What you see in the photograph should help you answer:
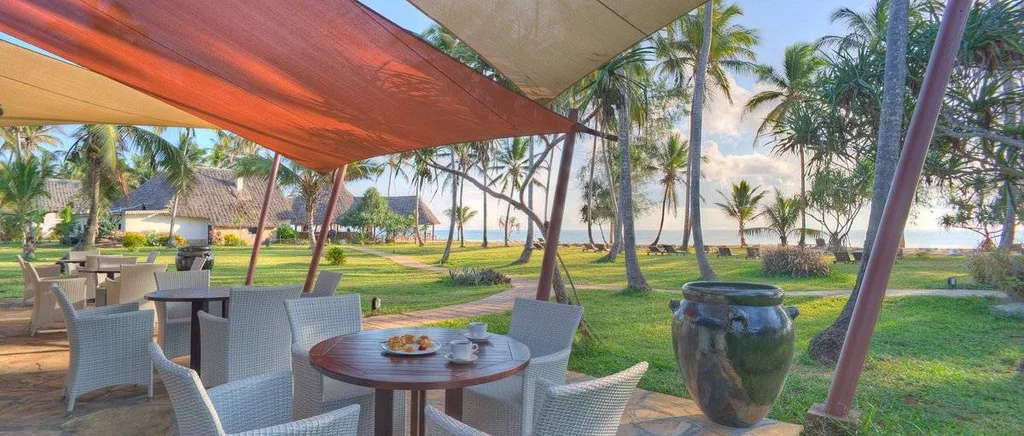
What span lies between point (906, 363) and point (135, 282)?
7.40m

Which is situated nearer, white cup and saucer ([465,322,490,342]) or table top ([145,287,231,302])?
white cup and saucer ([465,322,490,342])

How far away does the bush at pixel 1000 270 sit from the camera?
26.2 ft

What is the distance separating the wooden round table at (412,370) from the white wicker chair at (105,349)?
166cm

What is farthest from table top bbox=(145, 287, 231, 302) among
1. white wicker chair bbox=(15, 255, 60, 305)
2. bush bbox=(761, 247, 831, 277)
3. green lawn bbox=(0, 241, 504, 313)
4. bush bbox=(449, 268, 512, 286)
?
bush bbox=(761, 247, 831, 277)

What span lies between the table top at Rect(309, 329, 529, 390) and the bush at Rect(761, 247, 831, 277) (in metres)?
11.9

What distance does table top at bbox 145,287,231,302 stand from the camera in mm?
3660

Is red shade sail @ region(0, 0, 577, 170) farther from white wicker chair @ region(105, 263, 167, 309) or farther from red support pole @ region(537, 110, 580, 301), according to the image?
white wicker chair @ region(105, 263, 167, 309)

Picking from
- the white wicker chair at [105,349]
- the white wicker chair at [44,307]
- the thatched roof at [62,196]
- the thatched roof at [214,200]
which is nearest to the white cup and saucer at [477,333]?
the white wicker chair at [105,349]

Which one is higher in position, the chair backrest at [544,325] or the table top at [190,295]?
the table top at [190,295]

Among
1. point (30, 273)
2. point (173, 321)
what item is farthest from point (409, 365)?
point (30, 273)

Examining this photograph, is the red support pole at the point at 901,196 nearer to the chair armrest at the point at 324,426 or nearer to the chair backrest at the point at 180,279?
the chair armrest at the point at 324,426

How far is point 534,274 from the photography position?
14.0 m

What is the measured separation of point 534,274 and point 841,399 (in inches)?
451

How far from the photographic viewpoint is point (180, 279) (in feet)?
15.2
